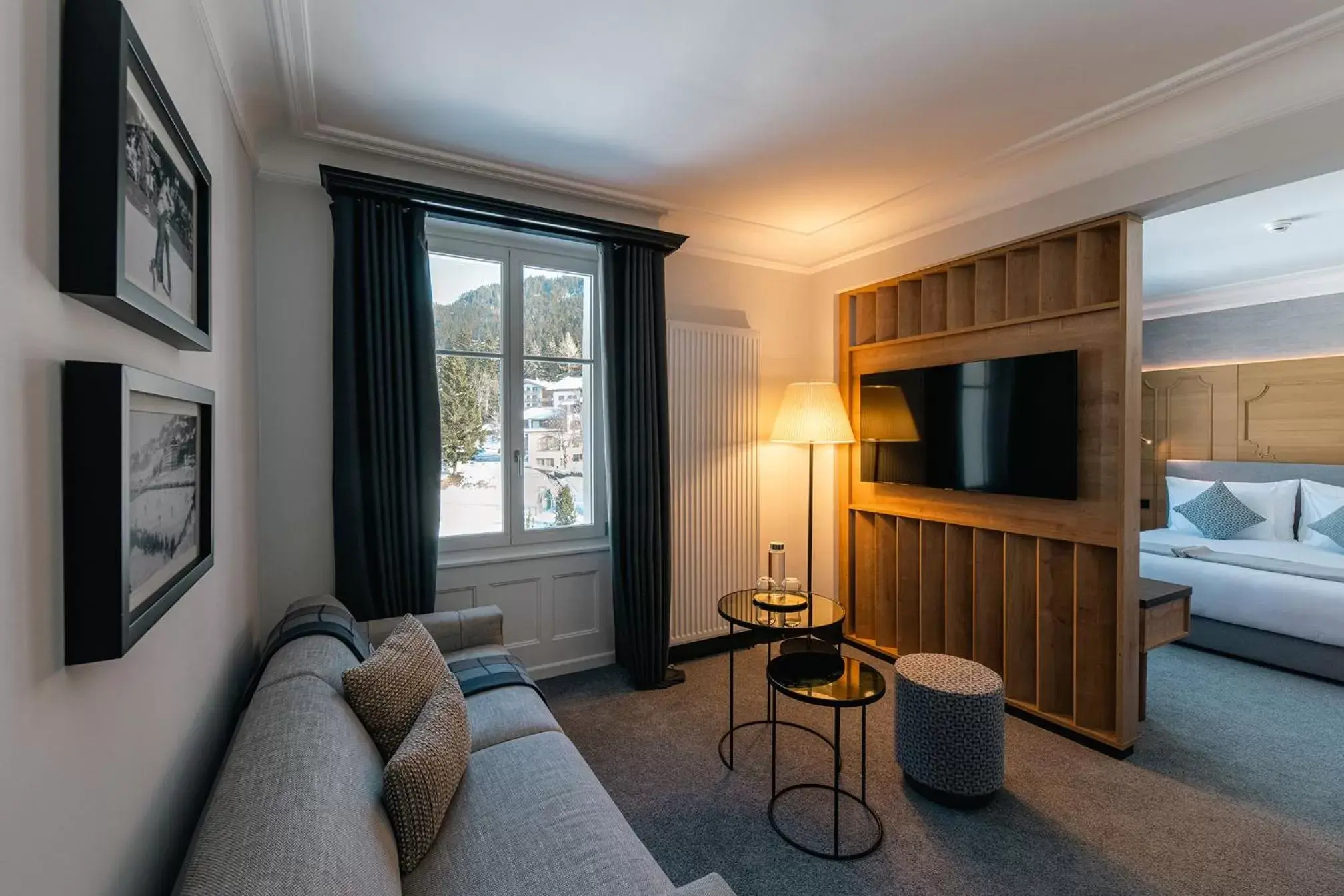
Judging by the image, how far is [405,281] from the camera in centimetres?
272

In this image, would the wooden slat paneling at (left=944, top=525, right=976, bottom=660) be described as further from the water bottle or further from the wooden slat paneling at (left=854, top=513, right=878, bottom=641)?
the water bottle

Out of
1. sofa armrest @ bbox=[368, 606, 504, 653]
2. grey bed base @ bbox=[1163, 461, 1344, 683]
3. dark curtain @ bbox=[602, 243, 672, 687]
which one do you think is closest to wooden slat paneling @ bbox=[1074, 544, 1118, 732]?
grey bed base @ bbox=[1163, 461, 1344, 683]

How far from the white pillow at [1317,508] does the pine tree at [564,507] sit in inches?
202

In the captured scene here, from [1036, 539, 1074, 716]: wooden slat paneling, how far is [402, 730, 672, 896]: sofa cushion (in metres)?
2.37

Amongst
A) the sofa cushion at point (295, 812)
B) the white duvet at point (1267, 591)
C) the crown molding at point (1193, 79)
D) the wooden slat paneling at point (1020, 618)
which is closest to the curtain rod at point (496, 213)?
the crown molding at point (1193, 79)

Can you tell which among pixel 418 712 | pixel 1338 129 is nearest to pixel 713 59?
pixel 1338 129

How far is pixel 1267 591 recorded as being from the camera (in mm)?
3607

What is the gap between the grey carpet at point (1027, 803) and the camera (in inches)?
75.6

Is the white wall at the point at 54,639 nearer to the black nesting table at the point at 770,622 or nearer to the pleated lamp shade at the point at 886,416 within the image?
the black nesting table at the point at 770,622

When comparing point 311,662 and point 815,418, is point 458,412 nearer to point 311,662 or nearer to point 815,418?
point 311,662

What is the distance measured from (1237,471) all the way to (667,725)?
17.3ft

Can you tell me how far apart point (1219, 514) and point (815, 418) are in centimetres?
377

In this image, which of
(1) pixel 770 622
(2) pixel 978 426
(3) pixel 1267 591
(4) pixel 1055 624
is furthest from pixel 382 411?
(3) pixel 1267 591

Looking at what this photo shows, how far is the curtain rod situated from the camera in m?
2.58
